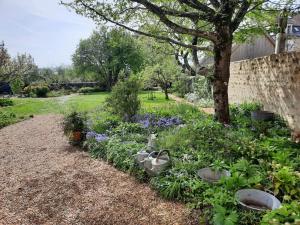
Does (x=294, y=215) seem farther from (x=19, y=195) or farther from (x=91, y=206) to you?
(x=19, y=195)

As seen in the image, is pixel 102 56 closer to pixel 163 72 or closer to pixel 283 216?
pixel 163 72

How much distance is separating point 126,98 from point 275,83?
4.56 metres

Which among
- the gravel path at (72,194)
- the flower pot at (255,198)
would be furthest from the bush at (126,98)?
the flower pot at (255,198)

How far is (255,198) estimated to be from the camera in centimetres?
379

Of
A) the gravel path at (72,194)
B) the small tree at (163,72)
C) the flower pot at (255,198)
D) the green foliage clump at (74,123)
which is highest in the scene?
the small tree at (163,72)

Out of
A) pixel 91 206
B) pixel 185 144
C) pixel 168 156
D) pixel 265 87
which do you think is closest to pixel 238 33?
pixel 265 87

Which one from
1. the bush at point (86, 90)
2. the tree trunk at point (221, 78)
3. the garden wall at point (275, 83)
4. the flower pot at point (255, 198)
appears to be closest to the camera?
the flower pot at point (255, 198)

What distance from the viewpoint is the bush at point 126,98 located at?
31.2 ft

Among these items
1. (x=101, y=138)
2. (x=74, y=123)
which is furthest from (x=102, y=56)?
(x=101, y=138)

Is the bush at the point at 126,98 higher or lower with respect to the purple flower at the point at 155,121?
higher

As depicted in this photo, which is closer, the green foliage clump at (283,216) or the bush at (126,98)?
the green foliage clump at (283,216)

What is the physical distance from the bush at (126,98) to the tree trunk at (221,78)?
2.75m

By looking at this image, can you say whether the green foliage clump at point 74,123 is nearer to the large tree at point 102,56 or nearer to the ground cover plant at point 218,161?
the ground cover plant at point 218,161

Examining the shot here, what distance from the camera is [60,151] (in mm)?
7297
